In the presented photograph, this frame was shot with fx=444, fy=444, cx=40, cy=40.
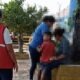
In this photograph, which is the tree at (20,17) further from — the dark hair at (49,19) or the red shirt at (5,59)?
the red shirt at (5,59)

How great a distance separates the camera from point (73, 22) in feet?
33.4

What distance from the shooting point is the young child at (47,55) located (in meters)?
8.14

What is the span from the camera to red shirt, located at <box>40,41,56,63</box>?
26.7 feet

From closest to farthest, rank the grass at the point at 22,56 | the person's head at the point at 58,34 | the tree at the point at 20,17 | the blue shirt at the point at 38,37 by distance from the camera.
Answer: the person's head at the point at 58,34
the blue shirt at the point at 38,37
the grass at the point at 22,56
the tree at the point at 20,17

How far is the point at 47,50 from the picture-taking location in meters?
8.18

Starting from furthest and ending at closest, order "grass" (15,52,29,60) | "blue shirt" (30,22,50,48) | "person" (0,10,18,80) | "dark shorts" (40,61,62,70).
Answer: "grass" (15,52,29,60) < "blue shirt" (30,22,50,48) < "dark shorts" (40,61,62,70) < "person" (0,10,18,80)

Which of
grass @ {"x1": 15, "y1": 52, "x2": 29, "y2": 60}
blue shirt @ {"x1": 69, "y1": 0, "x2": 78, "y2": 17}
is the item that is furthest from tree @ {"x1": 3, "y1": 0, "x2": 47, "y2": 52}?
blue shirt @ {"x1": 69, "y1": 0, "x2": 78, "y2": 17}

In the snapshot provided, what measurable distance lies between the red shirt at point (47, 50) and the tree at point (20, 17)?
1443 cm

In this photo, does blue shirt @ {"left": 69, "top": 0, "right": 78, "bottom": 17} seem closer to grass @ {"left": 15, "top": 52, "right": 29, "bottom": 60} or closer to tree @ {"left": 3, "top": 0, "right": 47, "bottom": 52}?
grass @ {"left": 15, "top": 52, "right": 29, "bottom": 60}

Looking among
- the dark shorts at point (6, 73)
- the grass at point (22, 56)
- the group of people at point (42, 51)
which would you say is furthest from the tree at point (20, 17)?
the dark shorts at point (6, 73)

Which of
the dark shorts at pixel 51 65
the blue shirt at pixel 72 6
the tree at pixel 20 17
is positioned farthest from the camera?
the tree at pixel 20 17

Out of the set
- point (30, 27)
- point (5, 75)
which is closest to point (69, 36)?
point (5, 75)

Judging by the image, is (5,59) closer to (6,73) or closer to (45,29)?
(6,73)

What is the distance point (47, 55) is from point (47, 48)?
13 centimetres
